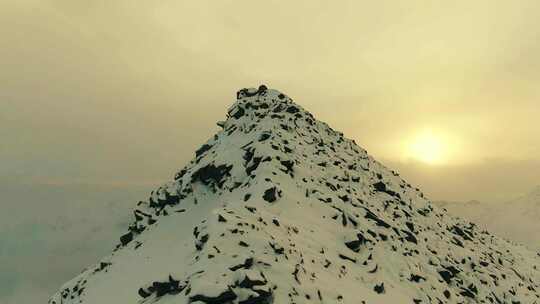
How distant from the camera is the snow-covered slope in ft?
65.4

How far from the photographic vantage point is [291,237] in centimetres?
2323

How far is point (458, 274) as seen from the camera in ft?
102

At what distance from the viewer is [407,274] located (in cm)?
2691

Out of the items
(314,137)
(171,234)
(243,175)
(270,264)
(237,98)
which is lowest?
(270,264)

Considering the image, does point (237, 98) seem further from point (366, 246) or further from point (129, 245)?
point (366, 246)

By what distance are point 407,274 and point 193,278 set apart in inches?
514

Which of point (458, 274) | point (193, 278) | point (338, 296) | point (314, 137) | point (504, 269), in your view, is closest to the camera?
point (193, 278)

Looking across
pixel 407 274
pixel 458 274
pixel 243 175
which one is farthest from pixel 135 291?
pixel 458 274

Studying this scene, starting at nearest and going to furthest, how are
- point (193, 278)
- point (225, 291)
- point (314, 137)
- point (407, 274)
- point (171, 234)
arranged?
point (225, 291)
point (193, 278)
point (407, 274)
point (171, 234)
point (314, 137)

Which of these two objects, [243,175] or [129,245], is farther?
[129,245]

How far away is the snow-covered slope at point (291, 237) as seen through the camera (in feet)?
65.4

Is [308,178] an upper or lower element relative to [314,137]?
lower

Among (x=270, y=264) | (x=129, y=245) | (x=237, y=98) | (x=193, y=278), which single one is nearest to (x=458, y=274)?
(x=270, y=264)

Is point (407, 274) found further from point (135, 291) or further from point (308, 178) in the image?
point (135, 291)
